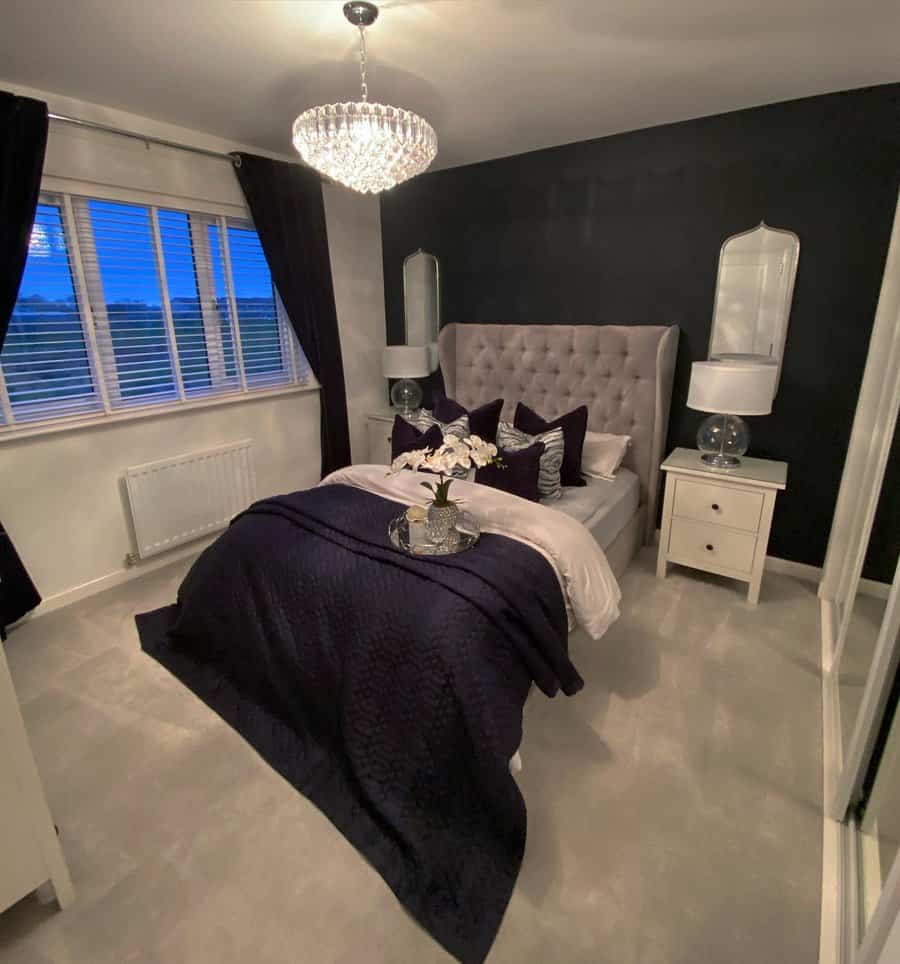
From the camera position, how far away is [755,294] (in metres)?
2.79

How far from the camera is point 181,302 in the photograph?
309 centimetres

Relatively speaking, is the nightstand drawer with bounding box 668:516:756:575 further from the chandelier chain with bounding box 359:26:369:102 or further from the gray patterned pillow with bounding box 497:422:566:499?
the chandelier chain with bounding box 359:26:369:102

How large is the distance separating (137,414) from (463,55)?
240 centimetres

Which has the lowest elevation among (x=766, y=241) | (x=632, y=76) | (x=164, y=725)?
(x=164, y=725)

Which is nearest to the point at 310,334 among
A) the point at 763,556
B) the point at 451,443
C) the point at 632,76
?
the point at 451,443

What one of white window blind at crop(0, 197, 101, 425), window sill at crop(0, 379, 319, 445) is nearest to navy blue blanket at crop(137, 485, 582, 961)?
window sill at crop(0, 379, 319, 445)

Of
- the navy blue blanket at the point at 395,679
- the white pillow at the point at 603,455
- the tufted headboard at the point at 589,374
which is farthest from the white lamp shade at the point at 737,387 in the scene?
the navy blue blanket at the point at 395,679

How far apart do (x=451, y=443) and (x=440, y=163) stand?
102 inches

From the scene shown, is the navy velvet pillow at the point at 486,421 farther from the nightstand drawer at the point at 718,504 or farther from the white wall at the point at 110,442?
the white wall at the point at 110,442

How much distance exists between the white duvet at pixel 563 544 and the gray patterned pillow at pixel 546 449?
1.23 feet

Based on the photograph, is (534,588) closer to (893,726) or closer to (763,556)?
(893,726)

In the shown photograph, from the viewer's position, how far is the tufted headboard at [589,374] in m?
3.08

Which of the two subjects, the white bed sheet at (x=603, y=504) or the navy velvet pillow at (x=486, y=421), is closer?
the white bed sheet at (x=603, y=504)

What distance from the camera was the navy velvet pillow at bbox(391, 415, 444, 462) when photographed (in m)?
2.97
